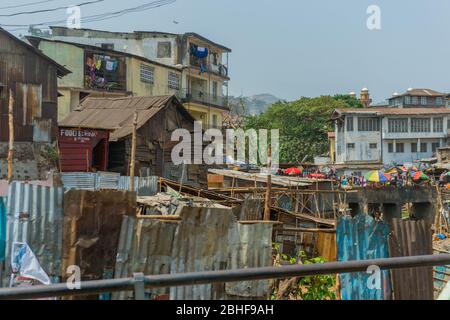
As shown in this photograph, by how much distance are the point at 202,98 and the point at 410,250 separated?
1457 inches

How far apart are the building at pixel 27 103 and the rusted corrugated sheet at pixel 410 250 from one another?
14.9m

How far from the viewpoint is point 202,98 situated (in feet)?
148

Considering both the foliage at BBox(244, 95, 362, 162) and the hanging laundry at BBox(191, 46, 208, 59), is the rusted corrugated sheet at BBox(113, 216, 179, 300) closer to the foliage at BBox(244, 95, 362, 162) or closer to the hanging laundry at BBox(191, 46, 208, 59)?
the hanging laundry at BBox(191, 46, 208, 59)

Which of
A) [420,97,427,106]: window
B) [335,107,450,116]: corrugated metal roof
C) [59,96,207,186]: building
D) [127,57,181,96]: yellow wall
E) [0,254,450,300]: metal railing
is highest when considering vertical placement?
[420,97,427,106]: window

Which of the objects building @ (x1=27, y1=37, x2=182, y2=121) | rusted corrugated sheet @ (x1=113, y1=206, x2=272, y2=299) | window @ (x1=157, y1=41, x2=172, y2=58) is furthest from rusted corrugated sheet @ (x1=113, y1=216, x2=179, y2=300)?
window @ (x1=157, y1=41, x2=172, y2=58)

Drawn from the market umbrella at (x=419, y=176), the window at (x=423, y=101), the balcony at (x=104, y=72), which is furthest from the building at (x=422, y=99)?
the balcony at (x=104, y=72)

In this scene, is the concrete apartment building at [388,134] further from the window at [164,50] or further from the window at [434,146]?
the window at [164,50]

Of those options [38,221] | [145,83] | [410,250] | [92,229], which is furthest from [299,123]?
[38,221]

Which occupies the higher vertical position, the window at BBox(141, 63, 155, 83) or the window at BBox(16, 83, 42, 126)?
the window at BBox(141, 63, 155, 83)

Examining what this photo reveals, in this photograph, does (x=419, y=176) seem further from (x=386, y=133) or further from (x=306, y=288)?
(x=306, y=288)

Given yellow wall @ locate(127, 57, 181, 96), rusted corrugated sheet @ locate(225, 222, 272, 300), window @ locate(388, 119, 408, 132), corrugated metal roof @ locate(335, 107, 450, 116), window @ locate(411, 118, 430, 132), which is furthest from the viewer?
window @ locate(411, 118, 430, 132)

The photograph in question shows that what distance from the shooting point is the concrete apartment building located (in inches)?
2019

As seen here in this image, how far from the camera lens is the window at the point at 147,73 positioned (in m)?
38.2

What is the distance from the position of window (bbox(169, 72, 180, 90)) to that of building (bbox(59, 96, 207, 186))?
558 inches
